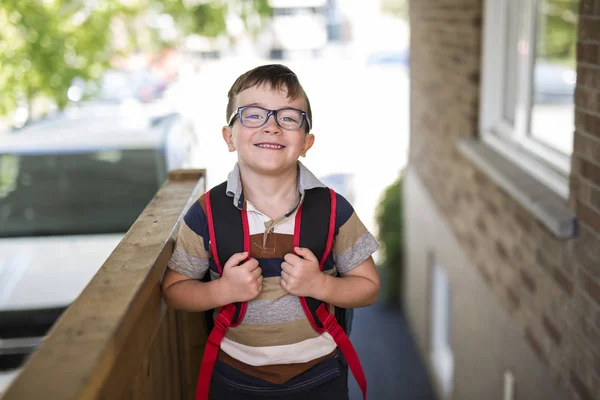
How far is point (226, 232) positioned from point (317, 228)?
25cm

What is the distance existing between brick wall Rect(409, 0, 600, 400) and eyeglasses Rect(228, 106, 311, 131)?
55.9 inches

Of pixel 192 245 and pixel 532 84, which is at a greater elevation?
pixel 532 84

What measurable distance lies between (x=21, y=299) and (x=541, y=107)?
3245mm

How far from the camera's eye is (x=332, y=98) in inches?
1172

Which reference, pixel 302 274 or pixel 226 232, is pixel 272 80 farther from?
pixel 302 274

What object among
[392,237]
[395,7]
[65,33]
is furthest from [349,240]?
[395,7]

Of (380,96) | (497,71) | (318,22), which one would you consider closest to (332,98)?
(380,96)

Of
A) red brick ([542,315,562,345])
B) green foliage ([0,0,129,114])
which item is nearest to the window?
red brick ([542,315,562,345])

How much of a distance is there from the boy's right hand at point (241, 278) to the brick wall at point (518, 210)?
156 cm

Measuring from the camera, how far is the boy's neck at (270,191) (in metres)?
2.12

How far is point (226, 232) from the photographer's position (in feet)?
6.66

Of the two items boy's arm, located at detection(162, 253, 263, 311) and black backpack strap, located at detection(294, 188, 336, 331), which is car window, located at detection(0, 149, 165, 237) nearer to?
boy's arm, located at detection(162, 253, 263, 311)

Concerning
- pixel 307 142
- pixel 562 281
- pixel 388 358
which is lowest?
pixel 388 358

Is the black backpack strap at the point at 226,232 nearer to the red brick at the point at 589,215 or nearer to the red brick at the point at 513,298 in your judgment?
the red brick at the point at 589,215
